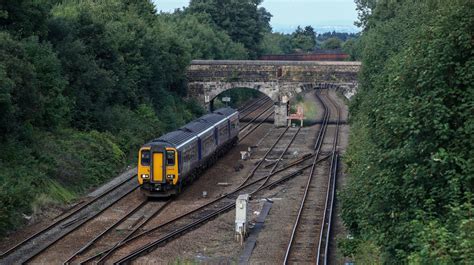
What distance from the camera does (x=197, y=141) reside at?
3547cm

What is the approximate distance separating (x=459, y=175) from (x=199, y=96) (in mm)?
49599

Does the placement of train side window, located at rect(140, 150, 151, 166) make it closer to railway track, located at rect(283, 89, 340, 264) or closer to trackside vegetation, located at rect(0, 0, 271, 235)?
trackside vegetation, located at rect(0, 0, 271, 235)

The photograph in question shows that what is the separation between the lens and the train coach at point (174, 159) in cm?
3109

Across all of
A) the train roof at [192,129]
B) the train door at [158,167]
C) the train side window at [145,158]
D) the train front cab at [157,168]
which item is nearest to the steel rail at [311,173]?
the train front cab at [157,168]

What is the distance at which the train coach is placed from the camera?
31.1m

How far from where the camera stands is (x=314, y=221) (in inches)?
1078

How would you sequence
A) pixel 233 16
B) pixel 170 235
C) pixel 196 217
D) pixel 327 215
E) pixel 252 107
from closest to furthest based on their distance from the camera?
pixel 170 235 → pixel 196 217 → pixel 327 215 → pixel 252 107 → pixel 233 16

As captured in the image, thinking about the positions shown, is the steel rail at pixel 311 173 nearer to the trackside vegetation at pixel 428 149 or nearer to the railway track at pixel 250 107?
the trackside vegetation at pixel 428 149

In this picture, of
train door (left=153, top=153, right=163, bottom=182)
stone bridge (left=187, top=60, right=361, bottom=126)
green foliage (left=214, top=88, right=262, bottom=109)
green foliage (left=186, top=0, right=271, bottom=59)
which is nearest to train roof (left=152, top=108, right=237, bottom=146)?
train door (left=153, top=153, right=163, bottom=182)

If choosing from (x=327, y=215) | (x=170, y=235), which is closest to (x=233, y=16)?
(x=327, y=215)

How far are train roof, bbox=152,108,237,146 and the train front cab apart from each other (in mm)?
788

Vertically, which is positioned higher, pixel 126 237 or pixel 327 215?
pixel 126 237

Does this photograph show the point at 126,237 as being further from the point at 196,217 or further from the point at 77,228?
the point at 196,217

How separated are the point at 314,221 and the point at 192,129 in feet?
36.2
